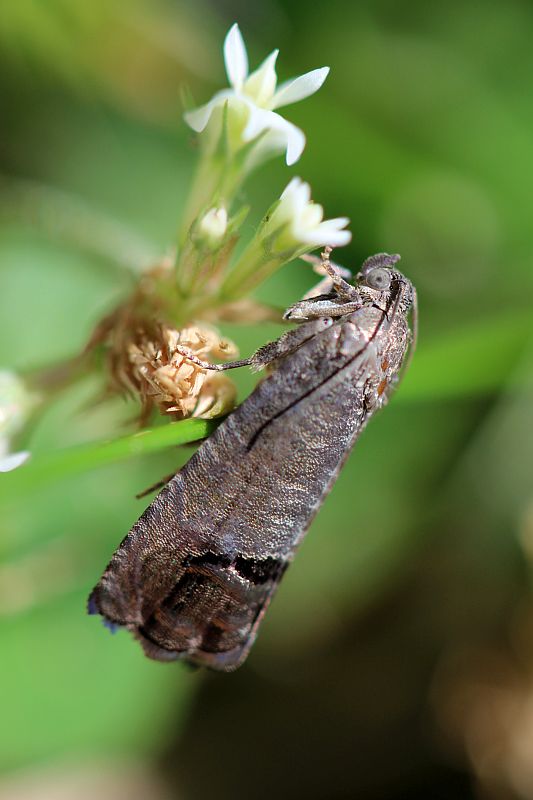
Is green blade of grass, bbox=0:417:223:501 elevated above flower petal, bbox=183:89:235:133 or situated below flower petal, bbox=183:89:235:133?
below

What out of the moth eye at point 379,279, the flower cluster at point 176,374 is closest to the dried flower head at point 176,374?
the flower cluster at point 176,374

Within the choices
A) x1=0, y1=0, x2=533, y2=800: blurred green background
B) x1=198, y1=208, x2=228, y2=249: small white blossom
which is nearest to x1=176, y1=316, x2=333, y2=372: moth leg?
x1=198, y1=208, x2=228, y2=249: small white blossom

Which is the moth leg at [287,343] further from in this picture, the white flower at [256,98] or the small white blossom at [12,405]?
the small white blossom at [12,405]

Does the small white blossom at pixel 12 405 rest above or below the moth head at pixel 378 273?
below

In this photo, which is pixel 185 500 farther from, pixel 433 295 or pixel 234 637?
pixel 433 295

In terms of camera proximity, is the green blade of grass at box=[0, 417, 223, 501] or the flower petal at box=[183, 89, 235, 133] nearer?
the green blade of grass at box=[0, 417, 223, 501]

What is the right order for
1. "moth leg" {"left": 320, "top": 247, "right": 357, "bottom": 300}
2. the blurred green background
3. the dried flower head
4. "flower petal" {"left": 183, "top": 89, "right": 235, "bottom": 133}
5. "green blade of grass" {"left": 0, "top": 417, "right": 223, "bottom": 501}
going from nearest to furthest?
"green blade of grass" {"left": 0, "top": 417, "right": 223, "bottom": 501} → the dried flower head → "flower petal" {"left": 183, "top": 89, "right": 235, "bottom": 133} → "moth leg" {"left": 320, "top": 247, "right": 357, "bottom": 300} → the blurred green background

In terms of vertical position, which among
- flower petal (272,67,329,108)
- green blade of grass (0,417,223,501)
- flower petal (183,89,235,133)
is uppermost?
flower petal (272,67,329,108)

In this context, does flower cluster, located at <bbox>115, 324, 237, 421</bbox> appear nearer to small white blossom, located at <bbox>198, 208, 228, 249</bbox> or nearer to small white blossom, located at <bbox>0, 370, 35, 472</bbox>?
small white blossom, located at <bbox>198, 208, 228, 249</bbox>
